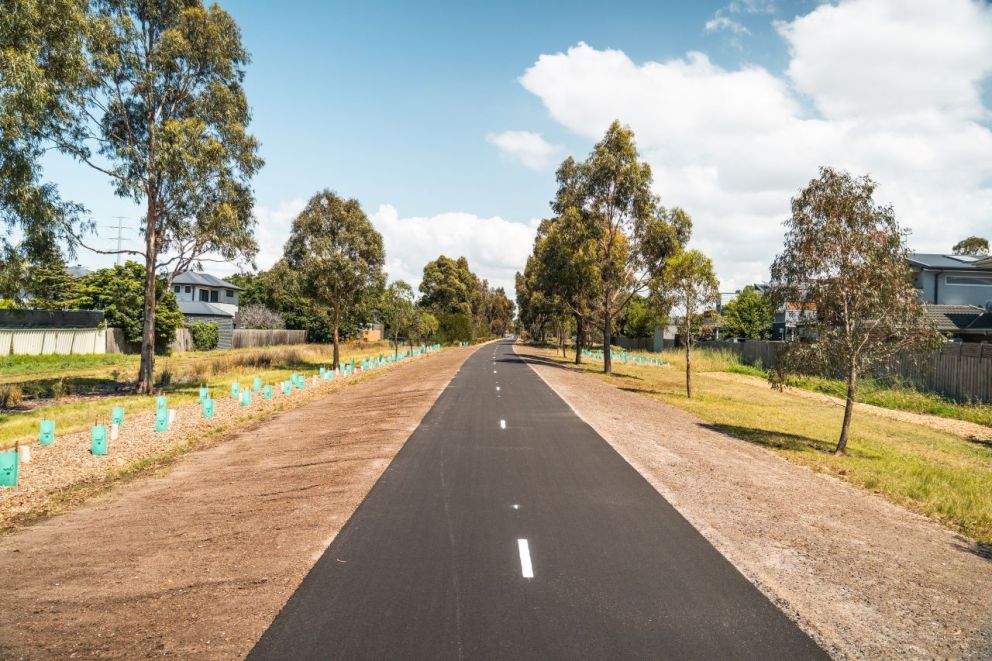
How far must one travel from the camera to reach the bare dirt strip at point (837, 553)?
5652 mm

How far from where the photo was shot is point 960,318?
133ft

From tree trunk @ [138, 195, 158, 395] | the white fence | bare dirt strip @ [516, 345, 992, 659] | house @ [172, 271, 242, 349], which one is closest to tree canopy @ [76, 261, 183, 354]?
the white fence

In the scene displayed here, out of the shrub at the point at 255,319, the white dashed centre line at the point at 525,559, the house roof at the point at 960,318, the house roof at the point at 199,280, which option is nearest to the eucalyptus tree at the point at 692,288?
the house roof at the point at 960,318

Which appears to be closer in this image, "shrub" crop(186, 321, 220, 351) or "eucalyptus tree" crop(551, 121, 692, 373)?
"eucalyptus tree" crop(551, 121, 692, 373)

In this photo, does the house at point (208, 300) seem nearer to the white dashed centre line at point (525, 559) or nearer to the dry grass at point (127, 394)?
the dry grass at point (127, 394)

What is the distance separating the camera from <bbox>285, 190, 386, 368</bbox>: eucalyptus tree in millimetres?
39438

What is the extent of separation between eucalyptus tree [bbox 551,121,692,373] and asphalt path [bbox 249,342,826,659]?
31890 millimetres

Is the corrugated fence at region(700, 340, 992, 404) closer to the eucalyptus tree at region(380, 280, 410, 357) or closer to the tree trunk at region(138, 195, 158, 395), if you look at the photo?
the tree trunk at region(138, 195, 158, 395)

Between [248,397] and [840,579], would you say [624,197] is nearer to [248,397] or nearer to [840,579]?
[248,397]

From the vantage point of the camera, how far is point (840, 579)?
6.88 metres

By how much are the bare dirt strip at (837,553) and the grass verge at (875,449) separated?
583 millimetres

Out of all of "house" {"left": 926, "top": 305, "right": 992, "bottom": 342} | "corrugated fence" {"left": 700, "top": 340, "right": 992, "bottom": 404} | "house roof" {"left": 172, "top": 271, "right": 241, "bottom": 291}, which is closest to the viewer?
"corrugated fence" {"left": 700, "top": 340, "right": 992, "bottom": 404}

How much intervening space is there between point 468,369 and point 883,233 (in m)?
26.4

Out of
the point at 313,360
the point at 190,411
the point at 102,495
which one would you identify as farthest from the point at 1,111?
the point at 313,360
